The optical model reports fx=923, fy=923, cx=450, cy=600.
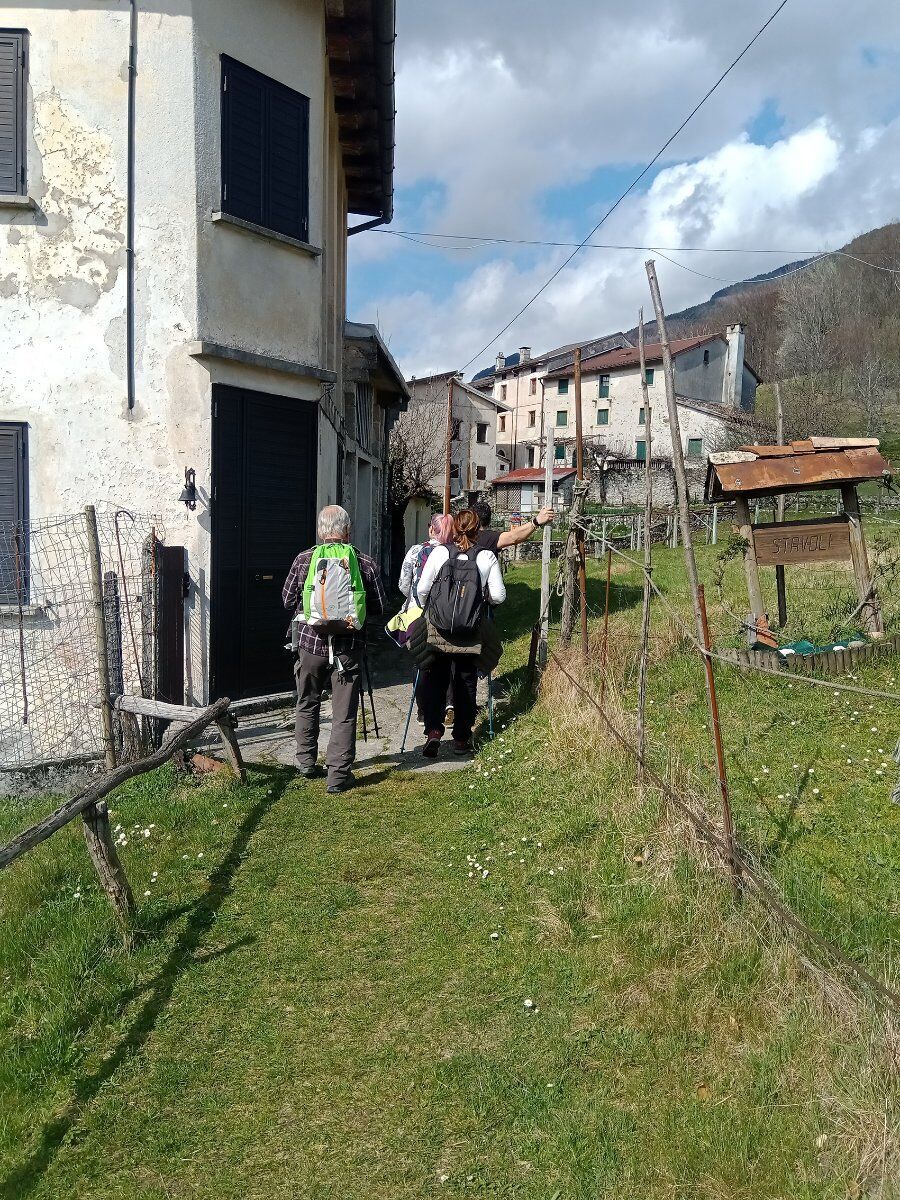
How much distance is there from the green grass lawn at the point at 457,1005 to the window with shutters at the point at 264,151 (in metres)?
5.50

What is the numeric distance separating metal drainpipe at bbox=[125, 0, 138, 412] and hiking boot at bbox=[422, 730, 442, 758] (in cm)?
385

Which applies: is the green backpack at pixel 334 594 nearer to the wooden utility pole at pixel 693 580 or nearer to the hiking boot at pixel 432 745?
the hiking boot at pixel 432 745

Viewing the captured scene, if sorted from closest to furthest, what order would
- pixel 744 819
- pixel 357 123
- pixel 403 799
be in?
pixel 744 819
pixel 403 799
pixel 357 123

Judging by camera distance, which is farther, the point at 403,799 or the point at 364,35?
the point at 364,35

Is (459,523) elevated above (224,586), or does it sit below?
above

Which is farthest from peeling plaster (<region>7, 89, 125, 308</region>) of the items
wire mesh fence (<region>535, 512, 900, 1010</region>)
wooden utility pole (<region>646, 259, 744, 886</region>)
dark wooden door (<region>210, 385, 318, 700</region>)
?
wooden utility pole (<region>646, 259, 744, 886</region>)

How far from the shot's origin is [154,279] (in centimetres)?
788

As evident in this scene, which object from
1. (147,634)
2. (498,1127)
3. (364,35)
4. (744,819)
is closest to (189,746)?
(147,634)

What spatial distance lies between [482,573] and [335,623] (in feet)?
3.65

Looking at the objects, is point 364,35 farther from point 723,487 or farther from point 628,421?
point 628,421

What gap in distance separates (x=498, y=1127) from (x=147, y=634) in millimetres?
5137

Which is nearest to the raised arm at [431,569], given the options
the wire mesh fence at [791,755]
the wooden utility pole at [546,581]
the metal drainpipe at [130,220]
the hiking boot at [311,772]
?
the wire mesh fence at [791,755]

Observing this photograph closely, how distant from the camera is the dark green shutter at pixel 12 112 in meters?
7.70

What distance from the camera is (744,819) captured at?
4.93 meters
